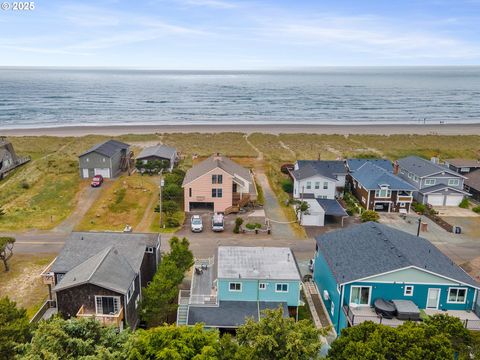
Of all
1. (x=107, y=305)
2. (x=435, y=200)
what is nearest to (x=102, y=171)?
(x=107, y=305)

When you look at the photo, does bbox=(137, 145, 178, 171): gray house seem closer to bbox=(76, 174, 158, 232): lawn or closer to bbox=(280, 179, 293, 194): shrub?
bbox=(76, 174, 158, 232): lawn

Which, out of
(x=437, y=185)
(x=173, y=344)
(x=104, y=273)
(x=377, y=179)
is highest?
(x=173, y=344)

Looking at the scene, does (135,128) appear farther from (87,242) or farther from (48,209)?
(87,242)

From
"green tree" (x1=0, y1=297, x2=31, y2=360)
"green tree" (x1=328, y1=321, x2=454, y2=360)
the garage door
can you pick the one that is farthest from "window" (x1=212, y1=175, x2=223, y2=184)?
"green tree" (x1=328, y1=321, x2=454, y2=360)

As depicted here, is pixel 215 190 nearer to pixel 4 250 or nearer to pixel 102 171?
pixel 102 171

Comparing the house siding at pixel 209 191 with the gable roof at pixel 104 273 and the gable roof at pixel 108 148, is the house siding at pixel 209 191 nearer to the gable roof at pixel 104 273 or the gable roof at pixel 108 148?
the gable roof at pixel 108 148

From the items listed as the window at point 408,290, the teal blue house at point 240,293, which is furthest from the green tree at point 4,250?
the window at point 408,290

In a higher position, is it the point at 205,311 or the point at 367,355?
the point at 367,355

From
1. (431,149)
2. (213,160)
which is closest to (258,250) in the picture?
(213,160)
